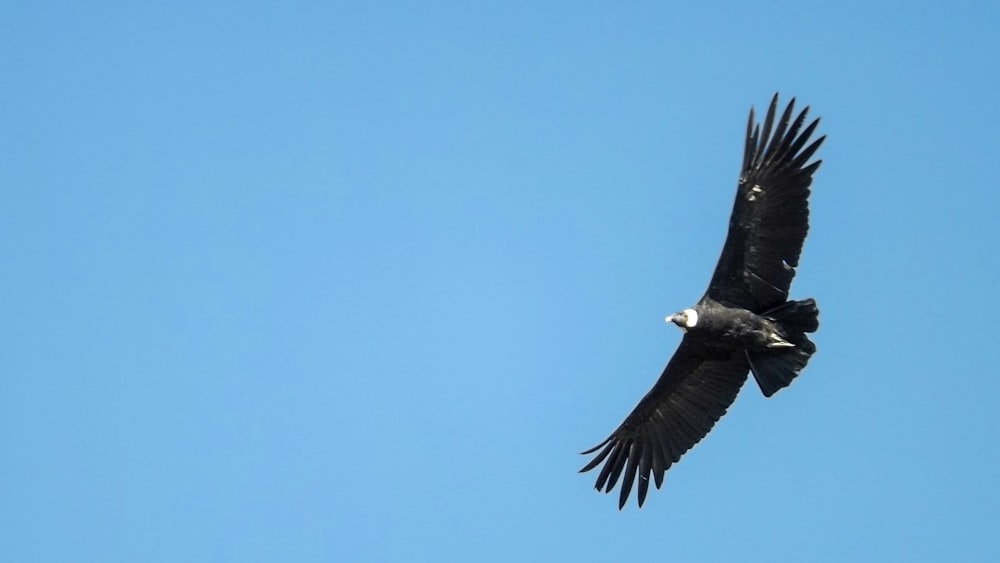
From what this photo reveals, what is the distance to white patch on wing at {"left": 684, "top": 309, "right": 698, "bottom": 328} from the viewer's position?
22469 millimetres

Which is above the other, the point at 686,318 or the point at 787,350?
the point at 686,318

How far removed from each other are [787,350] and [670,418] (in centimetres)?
281

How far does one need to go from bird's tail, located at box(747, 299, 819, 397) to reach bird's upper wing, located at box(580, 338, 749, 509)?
0.95 metres

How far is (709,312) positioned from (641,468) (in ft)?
10.5

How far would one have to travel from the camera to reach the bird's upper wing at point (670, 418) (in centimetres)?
2366

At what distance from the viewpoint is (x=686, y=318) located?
22.5 metres

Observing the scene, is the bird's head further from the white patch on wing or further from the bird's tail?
the bird's tail

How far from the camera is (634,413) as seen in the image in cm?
2431

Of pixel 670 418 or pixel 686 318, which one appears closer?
pixel 686 318

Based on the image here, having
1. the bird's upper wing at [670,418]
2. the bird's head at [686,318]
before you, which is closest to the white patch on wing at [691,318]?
the bird's head at [686,318]

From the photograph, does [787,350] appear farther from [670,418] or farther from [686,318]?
[670,418]

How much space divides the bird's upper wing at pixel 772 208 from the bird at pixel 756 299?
1cm

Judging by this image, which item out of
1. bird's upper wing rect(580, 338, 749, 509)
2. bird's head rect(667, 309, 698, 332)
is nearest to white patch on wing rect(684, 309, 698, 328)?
bird's head rect(667, 309, 698, 332)

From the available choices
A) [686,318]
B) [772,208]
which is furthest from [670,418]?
[772,208]
